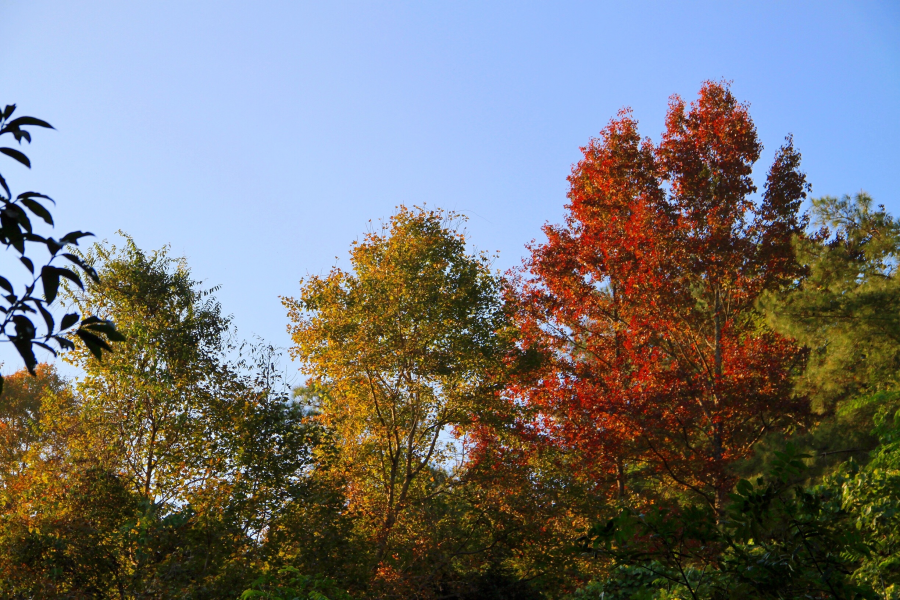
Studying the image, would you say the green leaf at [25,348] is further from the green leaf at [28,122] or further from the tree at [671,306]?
the tree at [671,306]

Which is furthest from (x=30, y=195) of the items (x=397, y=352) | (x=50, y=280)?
(x=397, y=352)

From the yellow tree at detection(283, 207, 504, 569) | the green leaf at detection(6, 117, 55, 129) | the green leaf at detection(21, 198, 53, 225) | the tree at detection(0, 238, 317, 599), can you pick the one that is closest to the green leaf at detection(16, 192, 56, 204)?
the green leaf at detection(21, 198, 53, 225)

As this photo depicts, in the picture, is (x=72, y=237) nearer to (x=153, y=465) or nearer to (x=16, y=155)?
(x=16, y=155)

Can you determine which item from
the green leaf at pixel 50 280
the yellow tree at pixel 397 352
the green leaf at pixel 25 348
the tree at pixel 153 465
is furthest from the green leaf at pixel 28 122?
the yellow tree at pixel 397 352

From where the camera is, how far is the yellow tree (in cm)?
1517

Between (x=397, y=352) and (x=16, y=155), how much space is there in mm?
13053

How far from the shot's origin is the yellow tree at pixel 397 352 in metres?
15.2

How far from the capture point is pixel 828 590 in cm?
318

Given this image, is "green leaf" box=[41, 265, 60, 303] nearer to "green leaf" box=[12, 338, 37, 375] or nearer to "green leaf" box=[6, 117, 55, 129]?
"green leaf" box=[12, 338, 37, 375]

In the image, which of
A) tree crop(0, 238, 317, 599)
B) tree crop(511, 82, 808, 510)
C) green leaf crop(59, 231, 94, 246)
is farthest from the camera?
tree crop(511, 82, 808, 510)

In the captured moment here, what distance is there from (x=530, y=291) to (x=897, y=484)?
41.7 feet

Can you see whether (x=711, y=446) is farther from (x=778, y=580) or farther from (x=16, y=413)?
(x=16, y=413)

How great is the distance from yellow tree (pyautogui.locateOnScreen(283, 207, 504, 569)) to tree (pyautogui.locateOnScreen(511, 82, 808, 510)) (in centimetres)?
147

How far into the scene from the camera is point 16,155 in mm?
2250
